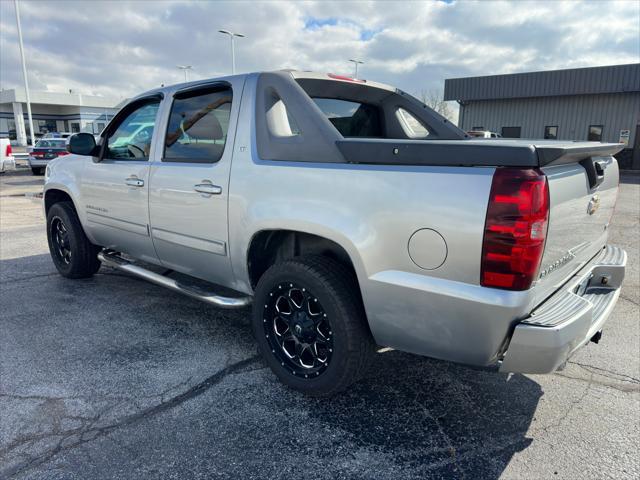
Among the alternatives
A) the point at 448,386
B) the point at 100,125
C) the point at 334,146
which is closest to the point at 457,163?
the point at 334,146

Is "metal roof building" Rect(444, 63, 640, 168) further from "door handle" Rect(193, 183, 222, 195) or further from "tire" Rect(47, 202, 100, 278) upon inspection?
"door handle" Rect(193, 183, 222, 195)

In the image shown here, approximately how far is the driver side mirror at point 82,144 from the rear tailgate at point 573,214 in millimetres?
3802

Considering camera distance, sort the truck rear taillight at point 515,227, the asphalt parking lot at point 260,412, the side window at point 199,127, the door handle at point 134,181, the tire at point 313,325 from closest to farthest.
Answer: the truck rear taillight at point 515,227 < the asphalt parking lot at point 260,412 < the tire at point 313,325 < the side window at point 199,127 < the door handle at point 134,181

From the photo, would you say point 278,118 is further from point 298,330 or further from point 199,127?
point 298,330

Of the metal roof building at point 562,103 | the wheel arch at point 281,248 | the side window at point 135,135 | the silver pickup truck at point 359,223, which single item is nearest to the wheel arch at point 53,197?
the side window at point 135,135

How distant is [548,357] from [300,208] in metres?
1.43

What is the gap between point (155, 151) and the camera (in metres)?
3.69

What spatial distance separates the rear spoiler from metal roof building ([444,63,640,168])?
24.7 m

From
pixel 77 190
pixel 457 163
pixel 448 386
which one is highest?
pixel 457 163

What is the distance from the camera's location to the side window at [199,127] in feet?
10.6

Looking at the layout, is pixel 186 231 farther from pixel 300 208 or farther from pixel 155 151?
pixel 300 208

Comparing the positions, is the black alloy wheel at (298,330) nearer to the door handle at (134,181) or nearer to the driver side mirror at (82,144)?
the door handle at (134,181)

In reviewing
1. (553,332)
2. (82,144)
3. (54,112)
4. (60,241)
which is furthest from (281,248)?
(54,112)

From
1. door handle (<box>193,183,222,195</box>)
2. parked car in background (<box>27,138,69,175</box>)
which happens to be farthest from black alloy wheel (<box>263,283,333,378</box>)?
parked car in background (<box>27,138,69,175</box>)
